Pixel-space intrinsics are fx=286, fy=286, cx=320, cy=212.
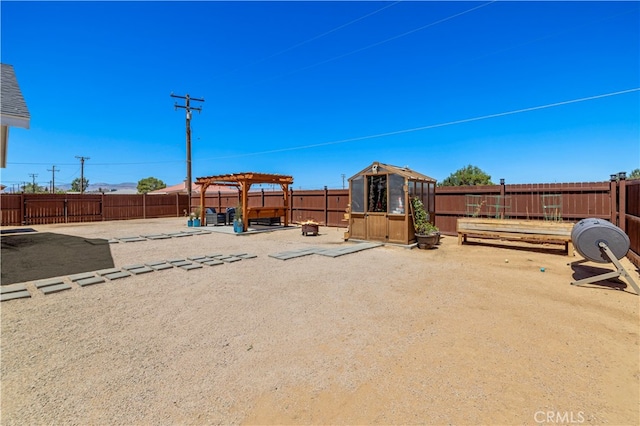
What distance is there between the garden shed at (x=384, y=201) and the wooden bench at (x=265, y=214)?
17.4ft

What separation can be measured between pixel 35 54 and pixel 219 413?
18180mm

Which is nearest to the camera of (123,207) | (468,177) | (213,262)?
(213,262)

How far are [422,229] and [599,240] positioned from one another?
403cm

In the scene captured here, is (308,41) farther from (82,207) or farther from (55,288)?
(82,207)

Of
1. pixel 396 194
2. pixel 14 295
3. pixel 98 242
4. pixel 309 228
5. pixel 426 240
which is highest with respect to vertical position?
pixel 396 194

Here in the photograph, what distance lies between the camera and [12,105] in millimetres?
6715

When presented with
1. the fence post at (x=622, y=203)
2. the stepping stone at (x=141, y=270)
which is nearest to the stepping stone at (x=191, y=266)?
the stepping stone at (x=141, y=270)

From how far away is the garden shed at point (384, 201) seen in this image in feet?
28.5

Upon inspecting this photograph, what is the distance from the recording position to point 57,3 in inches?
318

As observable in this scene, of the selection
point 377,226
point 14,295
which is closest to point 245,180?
point 377,226

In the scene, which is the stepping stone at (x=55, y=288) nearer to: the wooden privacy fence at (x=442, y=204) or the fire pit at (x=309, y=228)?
the fire pit at (x=309, y=228)

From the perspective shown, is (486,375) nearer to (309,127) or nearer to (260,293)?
(260,293)

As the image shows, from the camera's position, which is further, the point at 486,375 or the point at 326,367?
the point at 326,367

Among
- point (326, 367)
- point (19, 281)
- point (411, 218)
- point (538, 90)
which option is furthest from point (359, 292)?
point (538, 90)
